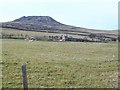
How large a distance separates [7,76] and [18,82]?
2402mm

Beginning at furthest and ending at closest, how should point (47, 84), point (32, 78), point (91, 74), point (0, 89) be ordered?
point (91, 74) → point (32, 78) → point (47, 84) → point (0, 89)

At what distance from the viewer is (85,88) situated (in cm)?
1812

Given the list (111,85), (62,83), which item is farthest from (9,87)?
(111,85)

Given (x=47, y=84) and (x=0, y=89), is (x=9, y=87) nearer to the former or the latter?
(x=0, y=89)

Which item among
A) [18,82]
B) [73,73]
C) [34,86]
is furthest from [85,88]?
[73,73]

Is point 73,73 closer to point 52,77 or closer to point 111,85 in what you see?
point 52,77

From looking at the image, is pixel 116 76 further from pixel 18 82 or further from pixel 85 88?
pixel 18 82

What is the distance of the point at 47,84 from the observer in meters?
19.1

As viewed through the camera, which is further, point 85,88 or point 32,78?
point 32,78

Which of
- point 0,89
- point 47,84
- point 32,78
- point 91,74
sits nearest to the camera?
point 0,89

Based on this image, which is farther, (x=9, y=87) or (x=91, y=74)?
(x=91, y=74)

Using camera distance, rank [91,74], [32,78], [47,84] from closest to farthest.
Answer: [47,84] → [32,78] → [91,74]

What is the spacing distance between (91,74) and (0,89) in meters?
8.19

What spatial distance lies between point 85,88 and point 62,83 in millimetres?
1866
